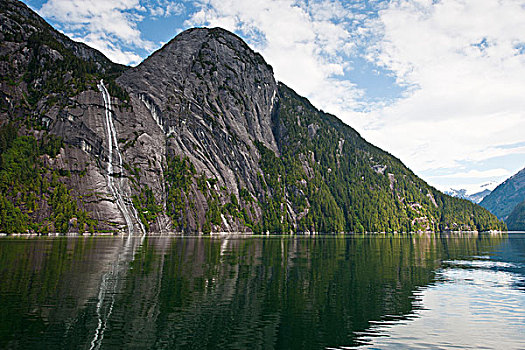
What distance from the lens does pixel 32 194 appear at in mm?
146500

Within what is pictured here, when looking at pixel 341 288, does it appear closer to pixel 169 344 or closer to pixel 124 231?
pixel 169 344

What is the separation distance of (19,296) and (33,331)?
381 inches

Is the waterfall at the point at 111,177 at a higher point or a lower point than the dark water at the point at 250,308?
higher

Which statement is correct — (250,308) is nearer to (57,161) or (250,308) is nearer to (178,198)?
(57,161)

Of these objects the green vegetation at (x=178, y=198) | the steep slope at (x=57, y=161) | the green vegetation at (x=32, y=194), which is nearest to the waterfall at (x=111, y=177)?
the steep slope at (x=57, y=161)

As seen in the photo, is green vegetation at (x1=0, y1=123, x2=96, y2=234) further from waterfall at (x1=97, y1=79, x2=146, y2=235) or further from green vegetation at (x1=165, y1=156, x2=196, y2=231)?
green vegetation at (x1=165, y1=156, x2=196, y2=231)

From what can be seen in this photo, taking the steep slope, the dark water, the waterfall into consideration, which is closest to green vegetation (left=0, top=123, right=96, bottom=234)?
the steep slope

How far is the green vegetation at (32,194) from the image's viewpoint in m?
137

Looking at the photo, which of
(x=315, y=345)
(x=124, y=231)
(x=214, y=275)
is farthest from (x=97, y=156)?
(x=315, y=345)

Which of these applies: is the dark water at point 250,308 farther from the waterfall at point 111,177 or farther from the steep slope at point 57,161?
the waterfall at point 111,177

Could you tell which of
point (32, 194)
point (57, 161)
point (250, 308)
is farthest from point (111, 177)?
point (250, 308)

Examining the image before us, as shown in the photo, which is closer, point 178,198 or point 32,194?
point 32,194

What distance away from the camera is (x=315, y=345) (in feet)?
62.5

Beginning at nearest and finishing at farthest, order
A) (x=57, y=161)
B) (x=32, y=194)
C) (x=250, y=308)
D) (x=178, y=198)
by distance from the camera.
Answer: (x=250, y=308) < (x=32, y=194) < (x=57, y=161) < (x=178, y=198)
